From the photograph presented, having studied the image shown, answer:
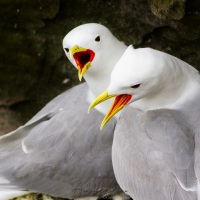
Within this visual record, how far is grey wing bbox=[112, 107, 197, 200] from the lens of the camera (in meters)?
2.57

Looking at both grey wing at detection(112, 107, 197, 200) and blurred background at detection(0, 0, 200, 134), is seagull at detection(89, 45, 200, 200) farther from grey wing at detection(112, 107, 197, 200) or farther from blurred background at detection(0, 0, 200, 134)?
blurred background at detection(0, 0, 200, 134)

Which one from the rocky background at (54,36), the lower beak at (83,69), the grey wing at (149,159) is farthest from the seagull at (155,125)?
the rocky background at (54,36)

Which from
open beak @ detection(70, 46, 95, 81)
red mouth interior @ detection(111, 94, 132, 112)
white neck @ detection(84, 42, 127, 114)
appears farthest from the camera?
white neck @ detection(84, 42, 127, 114)

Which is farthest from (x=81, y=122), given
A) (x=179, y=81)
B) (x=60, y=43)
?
(x=60, y=43)

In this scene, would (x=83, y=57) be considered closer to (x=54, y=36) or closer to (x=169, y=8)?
(x=169, y=8)

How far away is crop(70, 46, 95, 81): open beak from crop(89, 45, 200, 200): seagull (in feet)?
1.01

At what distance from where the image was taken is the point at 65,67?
4.08m

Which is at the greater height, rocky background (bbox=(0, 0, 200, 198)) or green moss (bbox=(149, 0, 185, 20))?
green moss (bbox=(149, 0, 185, 20))

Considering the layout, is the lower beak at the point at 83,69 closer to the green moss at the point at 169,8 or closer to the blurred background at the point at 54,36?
the green moss at the point at 169,8

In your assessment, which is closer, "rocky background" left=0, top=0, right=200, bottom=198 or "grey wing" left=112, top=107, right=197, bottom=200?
"grey wing" left=112, top=107, right=197, bottom=200

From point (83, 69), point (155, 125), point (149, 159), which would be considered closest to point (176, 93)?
point (155, 125)

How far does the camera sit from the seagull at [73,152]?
10.4ft

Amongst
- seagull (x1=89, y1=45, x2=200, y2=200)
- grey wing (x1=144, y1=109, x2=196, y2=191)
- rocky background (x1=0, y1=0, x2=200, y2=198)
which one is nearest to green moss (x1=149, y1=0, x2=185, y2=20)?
rocky background (x1=0, y1=0, x2=200, y2=198)

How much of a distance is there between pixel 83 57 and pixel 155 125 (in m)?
0.58
